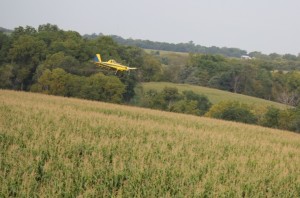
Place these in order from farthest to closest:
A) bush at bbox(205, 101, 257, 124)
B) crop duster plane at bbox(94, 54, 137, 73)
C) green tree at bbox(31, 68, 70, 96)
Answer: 1. crop duster plane at bbox(94, 54, 137, 73)
2. green tree at bbox(31, 68, 70, 96)
3. bush at bbox(205, 101, 257, 124)

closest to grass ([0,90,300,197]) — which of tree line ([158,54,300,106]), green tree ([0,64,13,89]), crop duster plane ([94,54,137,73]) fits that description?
crop duster plane ([94,54,137,73])

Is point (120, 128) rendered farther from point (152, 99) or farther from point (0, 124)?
point (152, 99)

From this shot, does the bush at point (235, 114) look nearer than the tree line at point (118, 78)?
Yes

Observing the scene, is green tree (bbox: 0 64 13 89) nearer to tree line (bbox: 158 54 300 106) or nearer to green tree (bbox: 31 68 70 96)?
green tree (bbox: 31 68 70 96)

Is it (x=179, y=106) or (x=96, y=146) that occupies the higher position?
(x=96, y=146)

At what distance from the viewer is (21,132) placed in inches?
517

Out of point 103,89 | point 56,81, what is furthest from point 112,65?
point 56,81

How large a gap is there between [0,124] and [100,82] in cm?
4268

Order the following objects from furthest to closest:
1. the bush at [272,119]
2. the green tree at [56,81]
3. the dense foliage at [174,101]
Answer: the dense foliage at [174,101] → the green tree at [56,81] → the bush at [272,119]

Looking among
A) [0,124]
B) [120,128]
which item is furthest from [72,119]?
[0,124]

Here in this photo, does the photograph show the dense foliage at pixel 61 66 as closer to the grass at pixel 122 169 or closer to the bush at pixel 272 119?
the bush at pixel 272 119

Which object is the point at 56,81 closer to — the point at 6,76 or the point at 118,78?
the point at 118,78

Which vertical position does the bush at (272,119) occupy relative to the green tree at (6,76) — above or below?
below

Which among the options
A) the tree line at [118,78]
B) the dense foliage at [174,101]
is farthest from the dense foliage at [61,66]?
the dense foliage at [174,101]
